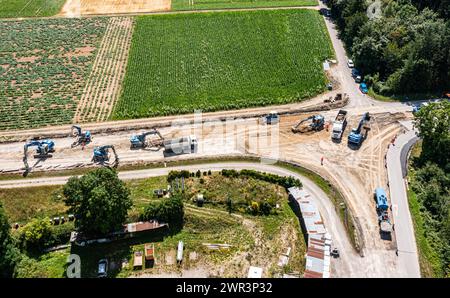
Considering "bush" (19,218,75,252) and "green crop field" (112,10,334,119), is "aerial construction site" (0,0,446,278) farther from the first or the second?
"green crop field" (112,10,334,119)

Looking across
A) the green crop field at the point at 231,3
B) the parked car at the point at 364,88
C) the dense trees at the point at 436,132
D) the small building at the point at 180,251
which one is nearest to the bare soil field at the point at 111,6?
the green crop field at the point at 231,3

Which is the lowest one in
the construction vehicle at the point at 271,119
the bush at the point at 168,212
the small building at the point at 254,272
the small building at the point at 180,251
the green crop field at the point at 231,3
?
the small building at the point at 254,272

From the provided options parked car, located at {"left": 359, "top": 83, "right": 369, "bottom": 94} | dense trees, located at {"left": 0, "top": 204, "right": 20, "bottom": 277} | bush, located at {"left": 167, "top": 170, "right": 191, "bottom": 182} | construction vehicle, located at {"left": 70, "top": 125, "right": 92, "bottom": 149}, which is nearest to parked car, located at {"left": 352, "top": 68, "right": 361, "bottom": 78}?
parked car, located at {"left": 359, "top": 83, "right": 369, "bottom": 94}

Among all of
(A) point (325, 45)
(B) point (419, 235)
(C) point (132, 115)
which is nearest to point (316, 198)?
(B) point (419, 235)

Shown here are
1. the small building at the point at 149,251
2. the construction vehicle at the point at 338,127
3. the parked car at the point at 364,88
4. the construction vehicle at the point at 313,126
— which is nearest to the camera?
the small building at the point at 149,251

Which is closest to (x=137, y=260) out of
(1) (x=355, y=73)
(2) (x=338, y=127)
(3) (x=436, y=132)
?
(2) (x=338, y=127)

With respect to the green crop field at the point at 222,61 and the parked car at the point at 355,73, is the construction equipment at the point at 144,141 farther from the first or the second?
the parked car at the point at 355,73
